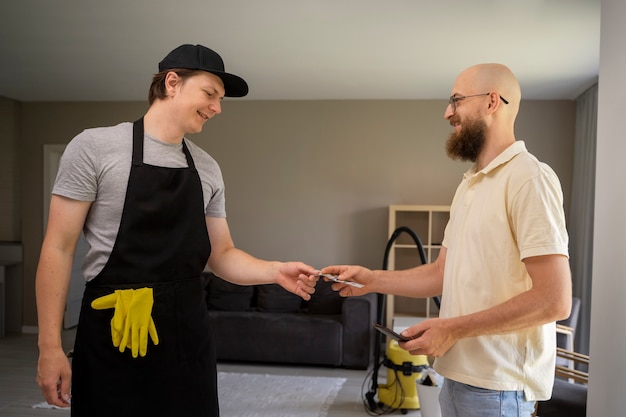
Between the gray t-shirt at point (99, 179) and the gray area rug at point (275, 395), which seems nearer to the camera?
the gray t-shirt at point (99, 179)

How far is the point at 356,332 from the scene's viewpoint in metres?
6.18

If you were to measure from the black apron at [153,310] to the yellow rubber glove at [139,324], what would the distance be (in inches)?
1.7

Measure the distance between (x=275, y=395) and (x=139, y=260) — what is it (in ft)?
11.9

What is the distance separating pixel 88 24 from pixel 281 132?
3.26 meters

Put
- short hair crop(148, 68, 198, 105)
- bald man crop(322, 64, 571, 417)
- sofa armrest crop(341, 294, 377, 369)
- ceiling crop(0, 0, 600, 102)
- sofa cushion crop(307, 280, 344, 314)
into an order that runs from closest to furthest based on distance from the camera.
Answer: bald man crop(322, 64, 571, 417)
short hair crop(148, 68, 198, 105)
ceiling crop(0, 0, 600, 102)
sofa armrest crop(341, 294, 377, 369)
sofa cushion crop(307, 280, 344, 314)

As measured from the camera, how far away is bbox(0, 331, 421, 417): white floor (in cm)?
480

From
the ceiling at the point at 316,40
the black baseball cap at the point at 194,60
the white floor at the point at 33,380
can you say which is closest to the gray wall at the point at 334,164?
the ceiling at the point at 316,40

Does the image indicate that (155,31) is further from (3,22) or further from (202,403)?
(202,403)

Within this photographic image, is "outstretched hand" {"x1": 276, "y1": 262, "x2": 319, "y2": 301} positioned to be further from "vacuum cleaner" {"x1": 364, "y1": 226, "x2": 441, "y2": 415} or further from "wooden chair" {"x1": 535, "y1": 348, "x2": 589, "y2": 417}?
"vacuum cleaner" {"x1": 364, "y1": 226, "x2": 441, "y2": 415}

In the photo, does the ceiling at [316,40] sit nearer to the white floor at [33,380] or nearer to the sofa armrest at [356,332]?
the sofa armrest at [356,332]

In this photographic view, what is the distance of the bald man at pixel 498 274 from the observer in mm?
1656

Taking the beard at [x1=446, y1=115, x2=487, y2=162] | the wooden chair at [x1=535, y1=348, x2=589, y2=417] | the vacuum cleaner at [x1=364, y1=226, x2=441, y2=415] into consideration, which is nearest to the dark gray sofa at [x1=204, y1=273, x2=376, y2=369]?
the vacuum cleaner at [x1=364, y1=226, x2=441, y2=415]

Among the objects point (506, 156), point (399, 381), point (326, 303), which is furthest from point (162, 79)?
point (326, 303)

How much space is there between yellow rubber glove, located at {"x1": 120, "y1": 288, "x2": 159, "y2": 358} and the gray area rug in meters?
3.05
